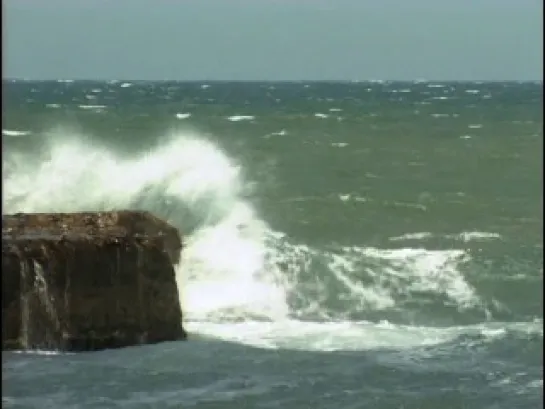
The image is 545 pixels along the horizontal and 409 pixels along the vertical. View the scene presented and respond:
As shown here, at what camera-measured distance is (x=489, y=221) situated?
20000 mm

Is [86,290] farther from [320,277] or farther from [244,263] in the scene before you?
[320,277]

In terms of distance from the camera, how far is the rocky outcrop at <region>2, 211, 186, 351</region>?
10164 mm

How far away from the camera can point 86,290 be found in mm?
10367

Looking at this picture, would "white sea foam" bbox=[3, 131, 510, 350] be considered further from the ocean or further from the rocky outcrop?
the rocky outcrop

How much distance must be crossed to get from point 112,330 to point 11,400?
1.96 m

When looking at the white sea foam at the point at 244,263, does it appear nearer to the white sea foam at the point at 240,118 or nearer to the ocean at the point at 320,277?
the ocean at the point at 320,277

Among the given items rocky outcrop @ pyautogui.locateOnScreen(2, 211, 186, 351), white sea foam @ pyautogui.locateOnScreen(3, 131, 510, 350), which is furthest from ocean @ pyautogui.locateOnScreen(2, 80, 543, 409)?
rocky outcrop @ pyautogui.locateOnScreen(2, 211, 186, 351)

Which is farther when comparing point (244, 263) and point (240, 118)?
point (240, 118)

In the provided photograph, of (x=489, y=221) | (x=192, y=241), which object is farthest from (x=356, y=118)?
(x=192, y=241)

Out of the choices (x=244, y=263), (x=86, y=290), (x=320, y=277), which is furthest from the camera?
(x=244, y=263)

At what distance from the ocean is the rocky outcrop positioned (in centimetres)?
26

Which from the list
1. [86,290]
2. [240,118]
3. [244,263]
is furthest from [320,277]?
[240,118]

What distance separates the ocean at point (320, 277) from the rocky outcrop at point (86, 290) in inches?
10.3

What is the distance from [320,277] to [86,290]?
527cm
